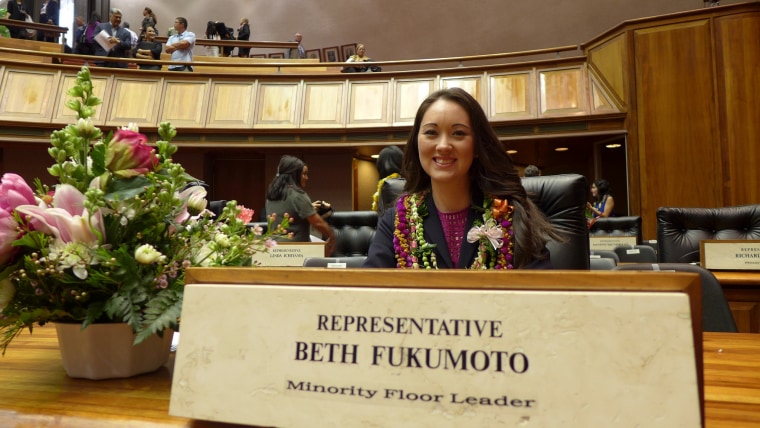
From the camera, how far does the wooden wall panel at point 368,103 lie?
23.8 feet

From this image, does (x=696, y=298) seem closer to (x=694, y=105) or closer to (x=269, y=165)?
(x=694, y=105)

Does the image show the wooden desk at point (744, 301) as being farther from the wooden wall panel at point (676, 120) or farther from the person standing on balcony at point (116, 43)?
the person standing on balcony at point (116, 43)

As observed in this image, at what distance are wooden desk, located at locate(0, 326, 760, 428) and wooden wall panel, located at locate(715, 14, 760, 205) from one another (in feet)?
20.6

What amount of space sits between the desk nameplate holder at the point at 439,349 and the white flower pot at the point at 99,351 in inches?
9.2

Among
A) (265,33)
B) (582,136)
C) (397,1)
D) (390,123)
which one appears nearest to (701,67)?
(582,136)

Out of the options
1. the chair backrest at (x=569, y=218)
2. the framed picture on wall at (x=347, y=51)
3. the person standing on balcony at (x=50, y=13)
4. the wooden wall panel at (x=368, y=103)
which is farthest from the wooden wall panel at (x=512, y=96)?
the person standing on balcony at (x=50, y=13)

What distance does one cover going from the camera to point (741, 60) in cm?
609

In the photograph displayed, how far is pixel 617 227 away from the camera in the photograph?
16.8 feet

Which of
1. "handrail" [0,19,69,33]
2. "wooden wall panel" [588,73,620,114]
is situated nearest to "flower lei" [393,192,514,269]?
"wooden wall panel" [588,73,620,114]

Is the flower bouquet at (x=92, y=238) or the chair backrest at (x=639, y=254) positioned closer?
the flower bouquet at (x=92, y=238)

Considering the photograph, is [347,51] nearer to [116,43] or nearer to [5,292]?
[116,43]

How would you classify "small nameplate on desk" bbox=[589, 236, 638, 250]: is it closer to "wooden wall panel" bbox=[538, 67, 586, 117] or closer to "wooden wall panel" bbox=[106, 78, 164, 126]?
"wooden wall panel" bbox=[538, 67, 586, 117]

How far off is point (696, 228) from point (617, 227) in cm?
220

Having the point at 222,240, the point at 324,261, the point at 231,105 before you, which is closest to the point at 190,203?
the point at 222,240
